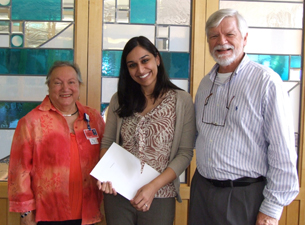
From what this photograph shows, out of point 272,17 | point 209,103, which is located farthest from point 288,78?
point 209,103

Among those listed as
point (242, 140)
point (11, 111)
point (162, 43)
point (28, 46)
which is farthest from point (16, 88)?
point (242, 140)

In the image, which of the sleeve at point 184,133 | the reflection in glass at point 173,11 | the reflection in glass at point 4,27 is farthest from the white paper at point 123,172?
the reflection in glass at point 4,27

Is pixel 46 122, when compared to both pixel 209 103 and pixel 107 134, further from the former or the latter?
pixel 209 103

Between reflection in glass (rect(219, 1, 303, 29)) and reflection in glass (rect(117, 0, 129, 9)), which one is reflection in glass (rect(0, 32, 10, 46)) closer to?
reflection in glass (rect(117, 0, 129, 9))

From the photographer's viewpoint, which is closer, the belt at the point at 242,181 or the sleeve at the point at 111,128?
the belt at the point at 242,181

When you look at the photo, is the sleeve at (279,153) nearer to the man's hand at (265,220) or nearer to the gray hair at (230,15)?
the man's hand at (265,220)

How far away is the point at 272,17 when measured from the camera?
7.52 ft

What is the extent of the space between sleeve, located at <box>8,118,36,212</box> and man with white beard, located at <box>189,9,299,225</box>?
1.09 m

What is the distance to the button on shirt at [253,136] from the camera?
1.13m

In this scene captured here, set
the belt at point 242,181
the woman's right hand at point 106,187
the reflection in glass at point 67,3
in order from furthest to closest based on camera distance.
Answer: the reflection in glass at point 67,3, the woman's right hand at point 106,187, the belt at point 242,181

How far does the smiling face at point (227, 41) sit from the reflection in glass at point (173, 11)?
1.03 meters

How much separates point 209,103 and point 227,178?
16.4 inches

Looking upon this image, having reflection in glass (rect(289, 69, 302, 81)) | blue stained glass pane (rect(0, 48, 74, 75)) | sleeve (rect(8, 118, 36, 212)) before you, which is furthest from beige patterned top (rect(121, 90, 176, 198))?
reflection in glass (rect(289, 69, 302, 81))

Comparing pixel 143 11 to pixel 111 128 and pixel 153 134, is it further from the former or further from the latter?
pixel 153 134
